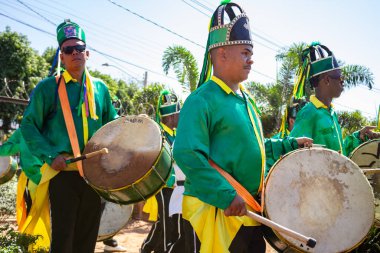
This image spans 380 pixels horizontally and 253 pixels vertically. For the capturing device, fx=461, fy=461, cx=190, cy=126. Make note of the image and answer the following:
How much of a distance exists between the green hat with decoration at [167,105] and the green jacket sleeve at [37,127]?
2.73 m

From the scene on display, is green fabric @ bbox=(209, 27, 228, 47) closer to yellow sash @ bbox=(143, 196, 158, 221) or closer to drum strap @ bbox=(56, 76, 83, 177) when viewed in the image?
drum strap @ bbox=(56, 76, 83, 177)

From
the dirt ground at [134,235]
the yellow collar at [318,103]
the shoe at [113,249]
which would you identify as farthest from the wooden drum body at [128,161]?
the dirt ground at [134,235]

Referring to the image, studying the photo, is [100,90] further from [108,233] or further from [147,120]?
[108,233]

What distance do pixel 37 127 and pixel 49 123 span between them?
0.12 meters

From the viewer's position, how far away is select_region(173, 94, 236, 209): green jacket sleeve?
2537mm

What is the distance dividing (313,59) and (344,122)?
1186 cm

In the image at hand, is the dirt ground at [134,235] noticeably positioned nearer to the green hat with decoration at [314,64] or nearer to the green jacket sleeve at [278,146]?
the green hat with decoration at [314,64]

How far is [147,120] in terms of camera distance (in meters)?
3.97

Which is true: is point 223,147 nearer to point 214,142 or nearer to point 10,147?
point 214,142

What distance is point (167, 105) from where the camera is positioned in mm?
6570

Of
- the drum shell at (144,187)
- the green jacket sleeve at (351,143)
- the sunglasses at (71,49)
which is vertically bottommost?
the drum shell at (144,187)

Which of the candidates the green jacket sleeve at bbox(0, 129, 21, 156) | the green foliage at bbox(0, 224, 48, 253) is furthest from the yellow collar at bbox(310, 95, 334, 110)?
the green jacket sleeve at bbox(0, 129, 21, 156)

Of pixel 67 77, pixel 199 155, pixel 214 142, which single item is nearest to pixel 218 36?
pixel 214 142

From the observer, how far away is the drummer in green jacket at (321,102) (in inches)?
183
